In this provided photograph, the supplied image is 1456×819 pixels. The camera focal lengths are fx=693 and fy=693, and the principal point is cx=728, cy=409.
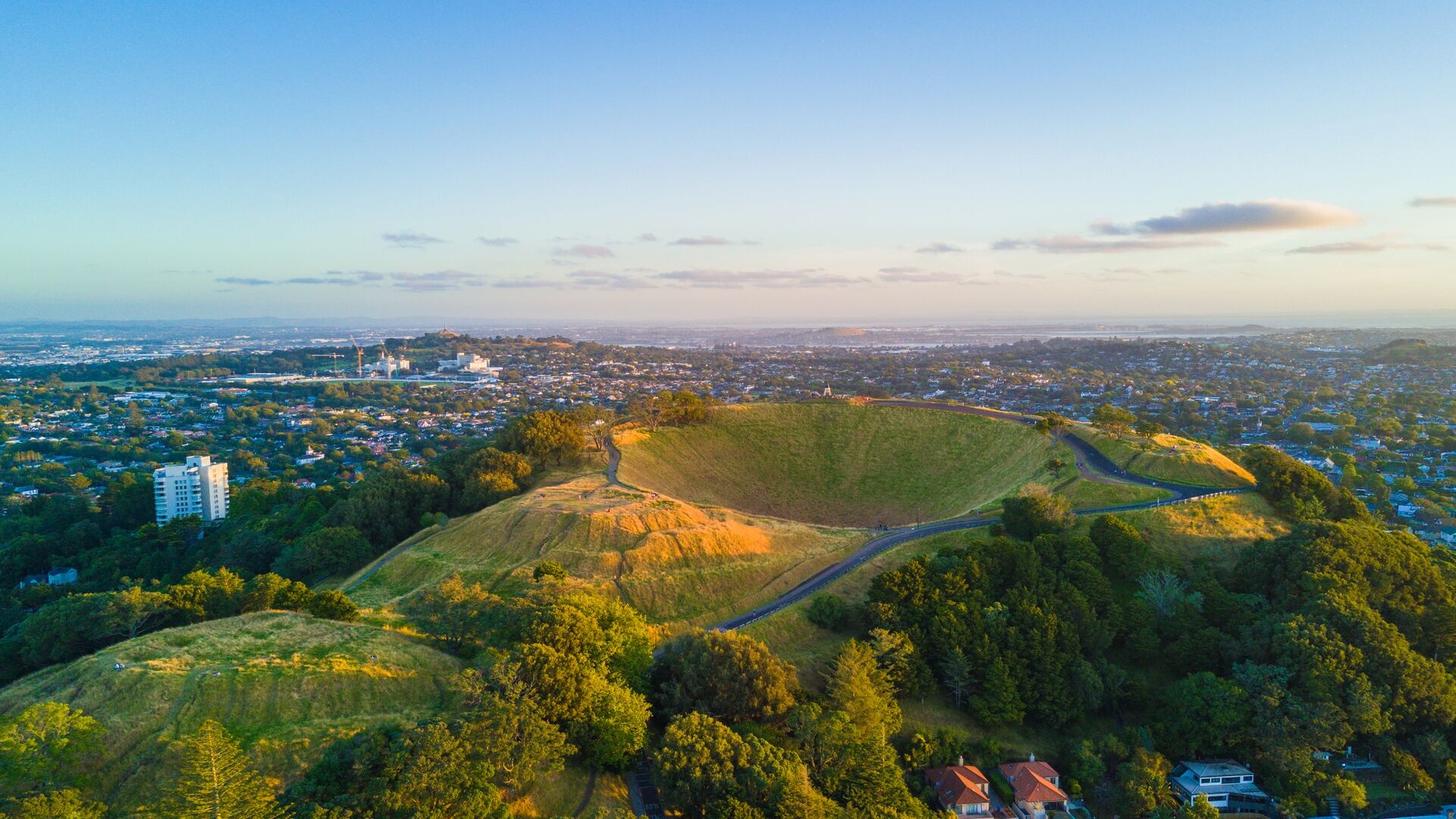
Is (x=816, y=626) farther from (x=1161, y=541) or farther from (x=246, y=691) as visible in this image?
(x=246, y=691)

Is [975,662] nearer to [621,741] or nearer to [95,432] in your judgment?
[621,741]

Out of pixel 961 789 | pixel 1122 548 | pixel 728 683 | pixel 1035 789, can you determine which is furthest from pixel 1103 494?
pixel 728 683

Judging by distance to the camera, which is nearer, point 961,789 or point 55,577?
point 961,789

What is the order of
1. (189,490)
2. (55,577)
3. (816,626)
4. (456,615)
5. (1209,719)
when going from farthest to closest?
(189,490) < (55,577) < (816,626) < (1209,719) < (456,615)

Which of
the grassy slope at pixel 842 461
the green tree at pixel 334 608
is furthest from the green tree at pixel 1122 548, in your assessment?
the green tree at pixel 334 608

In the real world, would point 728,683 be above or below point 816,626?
above

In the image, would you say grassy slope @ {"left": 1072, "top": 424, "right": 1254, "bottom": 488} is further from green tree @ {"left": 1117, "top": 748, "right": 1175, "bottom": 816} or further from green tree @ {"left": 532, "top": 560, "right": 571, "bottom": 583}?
green tree @ {"left": 532, "top": 560, "right": 571, "bottom": 583}

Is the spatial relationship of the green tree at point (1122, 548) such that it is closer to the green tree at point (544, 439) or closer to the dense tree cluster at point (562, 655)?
the dense tree cluster at point (562, 655)
